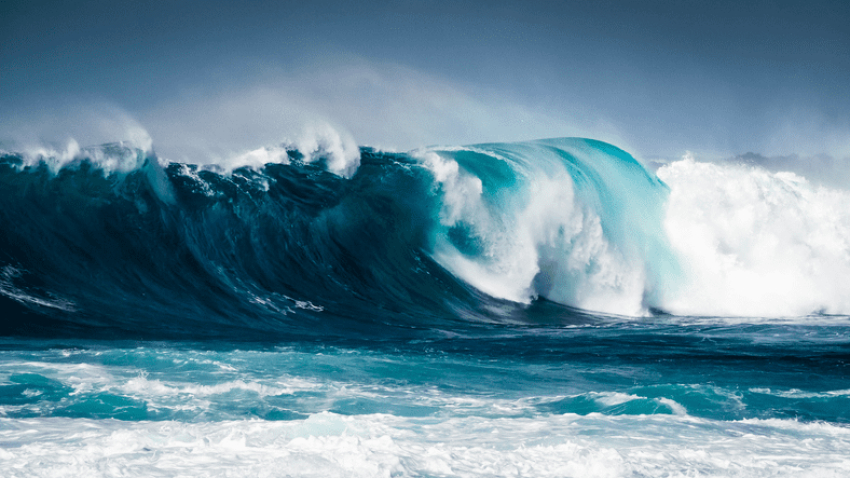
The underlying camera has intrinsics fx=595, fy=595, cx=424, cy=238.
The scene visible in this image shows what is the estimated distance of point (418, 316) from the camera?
9.31 metres

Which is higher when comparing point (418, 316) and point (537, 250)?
point (537, 250)

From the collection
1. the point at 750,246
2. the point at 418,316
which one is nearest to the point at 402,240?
the point at 418,316

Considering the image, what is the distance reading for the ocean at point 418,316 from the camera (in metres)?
3.78

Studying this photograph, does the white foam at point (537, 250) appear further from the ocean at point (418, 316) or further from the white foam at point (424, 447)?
the white foam at point (424, 447)

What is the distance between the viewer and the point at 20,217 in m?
9.85

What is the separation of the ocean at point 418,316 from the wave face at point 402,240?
0.17 feet

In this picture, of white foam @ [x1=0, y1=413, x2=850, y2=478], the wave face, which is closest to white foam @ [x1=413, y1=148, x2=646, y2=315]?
the wave face

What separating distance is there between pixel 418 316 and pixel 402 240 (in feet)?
8.80

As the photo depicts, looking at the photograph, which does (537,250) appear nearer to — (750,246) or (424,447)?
(750,246)

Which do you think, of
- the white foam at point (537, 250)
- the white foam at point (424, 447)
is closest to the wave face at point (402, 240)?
the white foam at point (537, 250)

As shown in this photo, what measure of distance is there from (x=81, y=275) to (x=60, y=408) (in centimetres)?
504

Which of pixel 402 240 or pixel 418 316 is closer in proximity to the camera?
pixel 418 316

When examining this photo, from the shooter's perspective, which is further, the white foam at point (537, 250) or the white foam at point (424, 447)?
the white foam at point (537, 250)

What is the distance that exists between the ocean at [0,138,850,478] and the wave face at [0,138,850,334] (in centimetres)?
5
